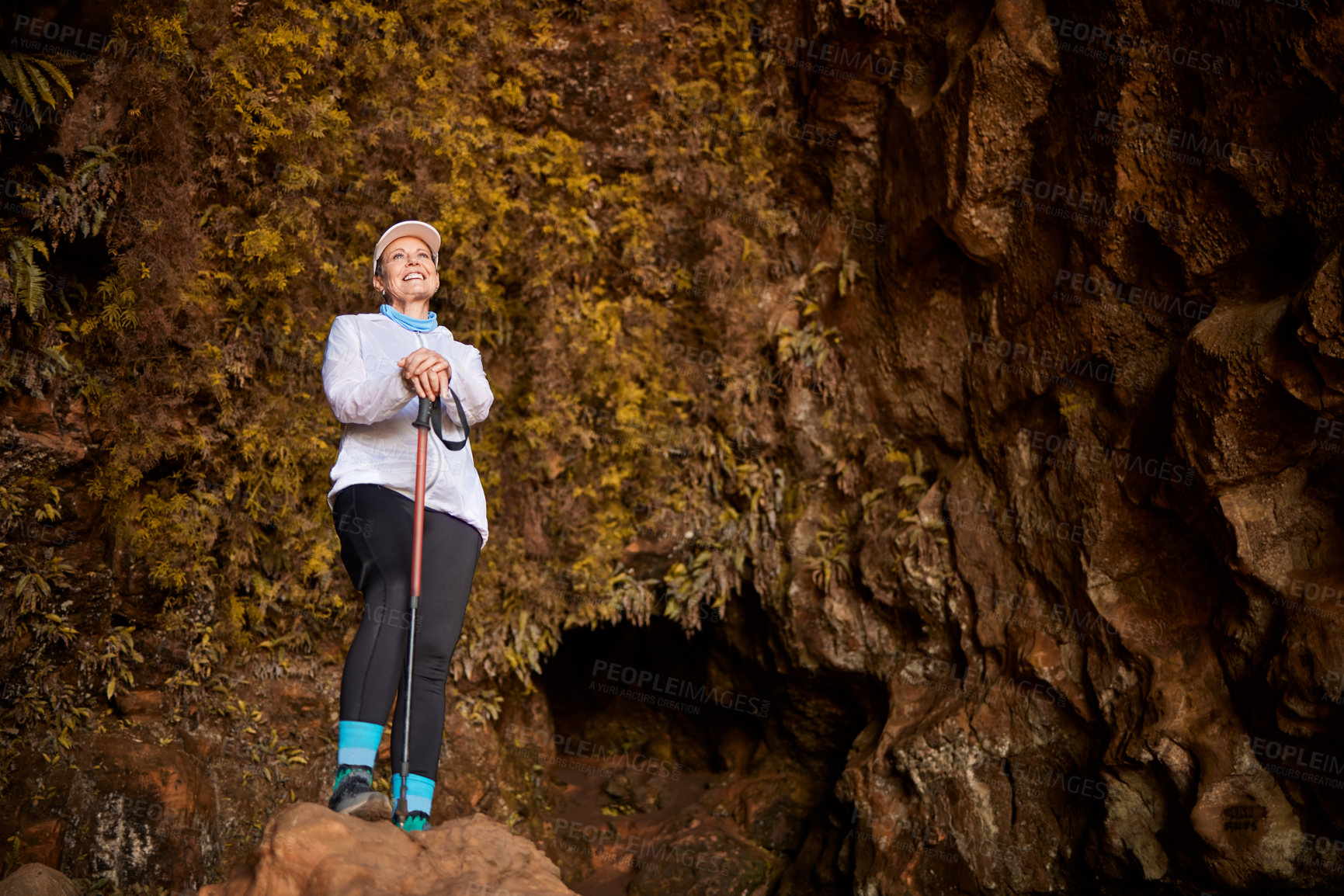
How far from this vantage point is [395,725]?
3783 millimetres

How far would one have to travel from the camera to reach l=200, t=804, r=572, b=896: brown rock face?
3131mm

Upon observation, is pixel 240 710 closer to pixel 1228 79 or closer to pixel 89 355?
pixel 89 355

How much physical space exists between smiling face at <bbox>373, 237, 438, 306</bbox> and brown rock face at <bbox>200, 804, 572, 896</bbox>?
6.96 feet

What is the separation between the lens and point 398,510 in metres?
4.02

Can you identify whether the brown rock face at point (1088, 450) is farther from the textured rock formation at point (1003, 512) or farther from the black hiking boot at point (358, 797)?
the black hiking boot at point (358, 797)

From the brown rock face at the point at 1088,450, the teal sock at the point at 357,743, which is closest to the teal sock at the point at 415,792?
the teal sock at the point at 357,743

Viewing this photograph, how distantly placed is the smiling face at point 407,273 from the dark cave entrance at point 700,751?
477 centimetres

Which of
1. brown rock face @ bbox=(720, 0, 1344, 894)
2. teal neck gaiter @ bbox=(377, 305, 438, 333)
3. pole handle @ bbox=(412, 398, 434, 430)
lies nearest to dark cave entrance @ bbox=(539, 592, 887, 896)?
brown rock face @ bbox=(720, 0, 1344, 894)

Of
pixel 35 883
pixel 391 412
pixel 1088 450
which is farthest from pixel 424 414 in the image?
pixel 1088 450

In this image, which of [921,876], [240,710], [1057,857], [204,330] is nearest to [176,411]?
[204,330]

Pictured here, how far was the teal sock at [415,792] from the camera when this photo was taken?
3.68m

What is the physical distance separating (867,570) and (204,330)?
5.18 metres

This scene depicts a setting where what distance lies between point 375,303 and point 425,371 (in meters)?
3.86

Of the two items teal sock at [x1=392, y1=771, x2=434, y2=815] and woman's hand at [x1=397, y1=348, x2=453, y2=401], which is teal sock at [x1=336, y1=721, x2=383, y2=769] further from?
woman's hand at [x1=397, y1=348, x2=453, y2=401]
